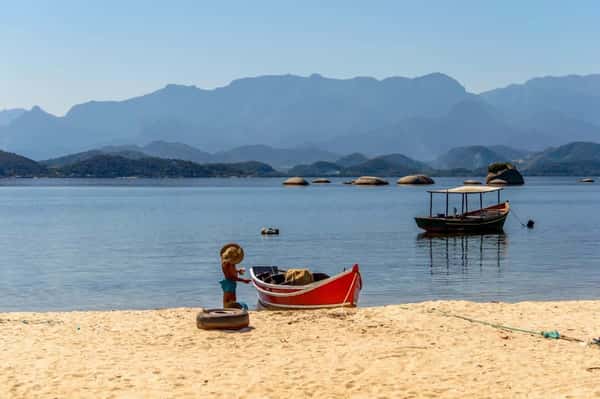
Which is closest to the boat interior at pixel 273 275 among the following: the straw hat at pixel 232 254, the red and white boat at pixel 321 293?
the red and white boat at pixel 321 293

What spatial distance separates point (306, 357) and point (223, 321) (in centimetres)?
393

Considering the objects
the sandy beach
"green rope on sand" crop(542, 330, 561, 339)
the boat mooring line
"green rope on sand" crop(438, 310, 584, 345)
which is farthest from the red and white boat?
"green rope on sand" crop(542, 330, 561, 339)

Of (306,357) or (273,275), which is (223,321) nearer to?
(306,357)

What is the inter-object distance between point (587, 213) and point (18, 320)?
316ft

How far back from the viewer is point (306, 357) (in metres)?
16.6

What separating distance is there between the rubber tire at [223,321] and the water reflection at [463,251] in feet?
76.0

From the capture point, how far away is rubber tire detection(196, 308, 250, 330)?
19797 millimetres

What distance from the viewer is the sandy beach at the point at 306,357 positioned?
14.0 meters

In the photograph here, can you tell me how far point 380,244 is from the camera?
196 ft

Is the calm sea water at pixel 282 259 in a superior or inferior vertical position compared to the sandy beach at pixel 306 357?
inferior

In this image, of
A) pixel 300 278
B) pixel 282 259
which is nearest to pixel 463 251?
pixel 282 259

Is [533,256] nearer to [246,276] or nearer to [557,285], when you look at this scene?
[557,285]

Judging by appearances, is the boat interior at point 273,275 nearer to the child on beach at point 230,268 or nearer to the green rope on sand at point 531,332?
the child on beach at point 230,268

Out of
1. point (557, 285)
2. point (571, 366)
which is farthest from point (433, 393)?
point (557, 285)
